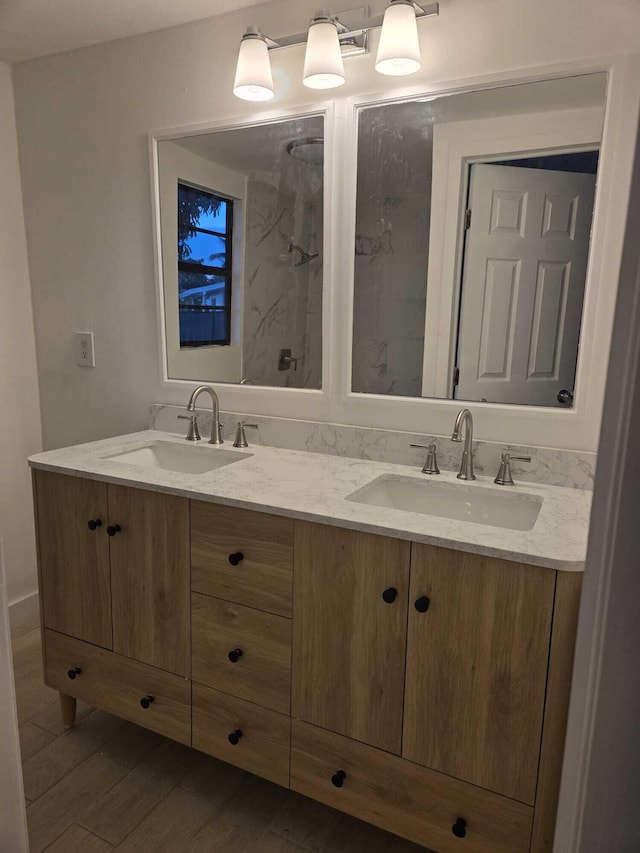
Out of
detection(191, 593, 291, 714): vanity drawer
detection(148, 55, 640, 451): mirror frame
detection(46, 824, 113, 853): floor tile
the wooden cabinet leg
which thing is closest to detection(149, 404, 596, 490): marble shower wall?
detection(148, 55, 640, 451): mirror frame

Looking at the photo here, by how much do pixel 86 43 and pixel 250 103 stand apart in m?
0.68

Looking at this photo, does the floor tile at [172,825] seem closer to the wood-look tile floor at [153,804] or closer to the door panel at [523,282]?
the wood-look tile floor at [153,804]

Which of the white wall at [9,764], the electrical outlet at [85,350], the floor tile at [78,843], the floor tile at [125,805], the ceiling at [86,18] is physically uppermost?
the ceiling at [86,18]

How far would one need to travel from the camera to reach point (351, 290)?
1680 mm

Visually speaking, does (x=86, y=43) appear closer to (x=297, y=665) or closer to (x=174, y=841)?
(x=297, y=665)

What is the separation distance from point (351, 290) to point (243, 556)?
80cm

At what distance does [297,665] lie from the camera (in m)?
1.33

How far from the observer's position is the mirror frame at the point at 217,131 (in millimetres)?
1641

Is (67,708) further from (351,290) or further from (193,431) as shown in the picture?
(351,290)

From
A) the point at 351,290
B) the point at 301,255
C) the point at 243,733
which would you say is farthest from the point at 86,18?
the point at 243,733

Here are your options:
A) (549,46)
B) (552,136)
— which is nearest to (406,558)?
(552,136)

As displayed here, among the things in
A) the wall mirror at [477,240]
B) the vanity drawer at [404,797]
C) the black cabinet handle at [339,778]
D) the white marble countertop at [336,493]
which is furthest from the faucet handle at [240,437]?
the black cabinet handle at [339,778]

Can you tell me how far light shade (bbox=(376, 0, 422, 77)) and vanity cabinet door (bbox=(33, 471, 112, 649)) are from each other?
4.22 feet

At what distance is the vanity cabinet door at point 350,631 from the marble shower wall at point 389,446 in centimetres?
47
